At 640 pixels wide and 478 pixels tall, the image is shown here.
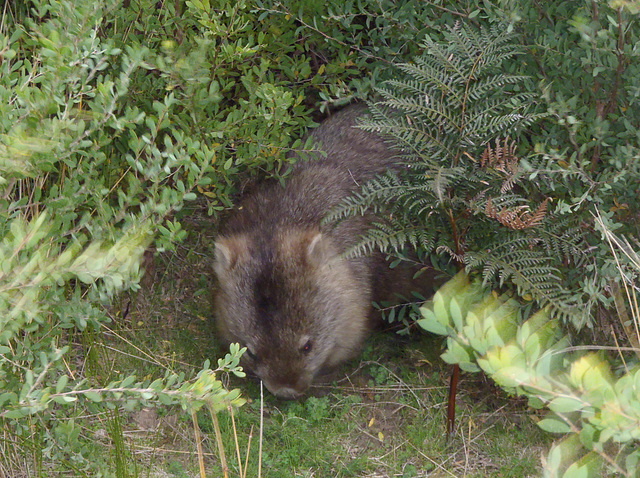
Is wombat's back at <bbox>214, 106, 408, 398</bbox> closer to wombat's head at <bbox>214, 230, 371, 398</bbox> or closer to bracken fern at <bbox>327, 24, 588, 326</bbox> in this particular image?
wombat's head at <bbox>214, 230, 371, 398</bbox>

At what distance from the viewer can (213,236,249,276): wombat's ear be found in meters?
4.45

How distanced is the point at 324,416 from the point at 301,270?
2.81 ft

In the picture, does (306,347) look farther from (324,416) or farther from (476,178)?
(476,178)

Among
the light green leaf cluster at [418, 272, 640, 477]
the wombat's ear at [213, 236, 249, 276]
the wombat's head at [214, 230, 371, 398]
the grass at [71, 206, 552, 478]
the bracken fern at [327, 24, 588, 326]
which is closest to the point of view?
the light green leaf cluster at [418, 272, 640, 477]

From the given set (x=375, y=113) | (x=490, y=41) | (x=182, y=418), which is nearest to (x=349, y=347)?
(x=182, y=418)

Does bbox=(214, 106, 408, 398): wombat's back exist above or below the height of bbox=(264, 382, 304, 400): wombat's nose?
above

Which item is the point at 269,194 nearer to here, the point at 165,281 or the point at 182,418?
the point at 165,281

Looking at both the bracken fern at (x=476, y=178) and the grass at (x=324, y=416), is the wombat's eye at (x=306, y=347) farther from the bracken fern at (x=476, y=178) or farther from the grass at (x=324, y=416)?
the bracken fern at (x=476, y=178)

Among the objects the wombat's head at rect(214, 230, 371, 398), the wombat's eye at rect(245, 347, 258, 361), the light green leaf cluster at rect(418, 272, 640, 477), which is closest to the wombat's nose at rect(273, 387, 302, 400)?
the wombat's head at rect(214, 230, 371, 398)

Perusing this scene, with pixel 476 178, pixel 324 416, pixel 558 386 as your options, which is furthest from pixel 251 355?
pixel 558 386

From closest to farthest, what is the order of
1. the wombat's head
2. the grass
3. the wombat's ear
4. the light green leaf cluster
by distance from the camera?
the light green leaf cluster, the grass, the wombat's head, the wombat's ear

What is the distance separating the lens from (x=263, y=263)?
431 cm

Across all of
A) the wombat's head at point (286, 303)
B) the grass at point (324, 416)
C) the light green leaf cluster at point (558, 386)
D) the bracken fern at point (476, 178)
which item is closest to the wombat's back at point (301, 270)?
the wombat's head at point (286, 303)

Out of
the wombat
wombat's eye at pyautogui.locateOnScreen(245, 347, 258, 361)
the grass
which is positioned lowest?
the grass
